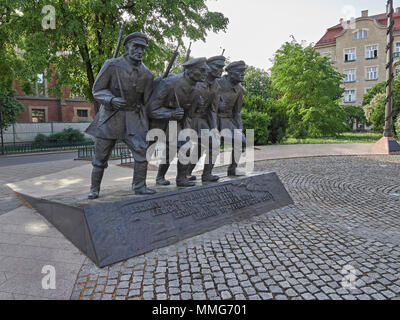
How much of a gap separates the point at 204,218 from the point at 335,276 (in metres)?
1.95

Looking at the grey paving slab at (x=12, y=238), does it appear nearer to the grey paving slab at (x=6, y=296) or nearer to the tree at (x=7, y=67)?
the grey paving slab at (x=6, y=296)

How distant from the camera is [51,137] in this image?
25.2 m

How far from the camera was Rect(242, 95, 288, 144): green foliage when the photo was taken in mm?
20609

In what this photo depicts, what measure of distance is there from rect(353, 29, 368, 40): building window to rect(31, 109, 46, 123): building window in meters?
40.0

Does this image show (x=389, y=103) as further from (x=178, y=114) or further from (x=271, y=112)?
(x=178, y=114)

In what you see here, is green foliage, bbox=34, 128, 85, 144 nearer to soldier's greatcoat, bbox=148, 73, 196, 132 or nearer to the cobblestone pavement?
soldier's greatcoat, bbox=148, 73, 196, 132

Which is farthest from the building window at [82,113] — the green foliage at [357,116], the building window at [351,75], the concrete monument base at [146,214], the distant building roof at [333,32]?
the building window at [351,75]

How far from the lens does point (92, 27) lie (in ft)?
42.9

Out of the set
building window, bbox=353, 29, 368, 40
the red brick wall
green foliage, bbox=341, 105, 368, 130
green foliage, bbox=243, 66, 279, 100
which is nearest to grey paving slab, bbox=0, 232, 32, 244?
→ the red brick wall
